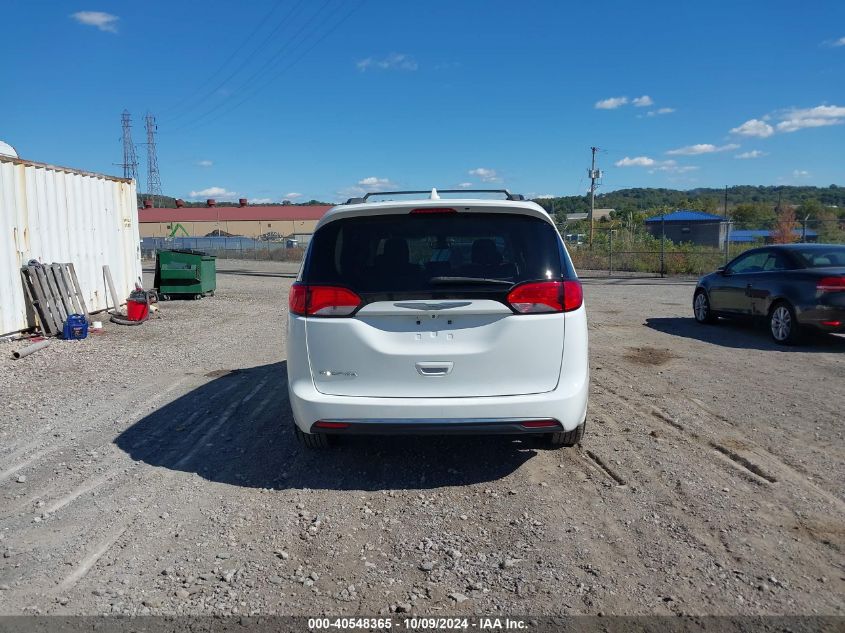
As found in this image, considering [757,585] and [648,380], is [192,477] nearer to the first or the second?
[757,585]

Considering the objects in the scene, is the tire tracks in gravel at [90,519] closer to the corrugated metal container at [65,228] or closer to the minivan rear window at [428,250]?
the minivan rear window at [428,250]

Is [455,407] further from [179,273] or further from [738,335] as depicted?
[179,273]

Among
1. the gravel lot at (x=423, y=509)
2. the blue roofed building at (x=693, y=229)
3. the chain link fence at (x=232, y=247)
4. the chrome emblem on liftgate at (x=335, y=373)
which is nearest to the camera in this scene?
the gravel lot at (x=423, y=509)

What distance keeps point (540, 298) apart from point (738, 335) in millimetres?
8285

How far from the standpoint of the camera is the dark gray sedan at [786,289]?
965cm

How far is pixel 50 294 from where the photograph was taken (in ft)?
39.3

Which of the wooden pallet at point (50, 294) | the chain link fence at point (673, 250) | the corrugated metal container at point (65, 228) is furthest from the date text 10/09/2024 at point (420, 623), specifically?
the chain link fence at point (673, 250)

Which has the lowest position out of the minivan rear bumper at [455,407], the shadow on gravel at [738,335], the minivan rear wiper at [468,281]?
the shadow on gravel at [738,335]

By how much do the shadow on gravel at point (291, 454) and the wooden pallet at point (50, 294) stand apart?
20.9 feet

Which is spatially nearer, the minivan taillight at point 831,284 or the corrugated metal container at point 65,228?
the minivan taillight at point 831,284

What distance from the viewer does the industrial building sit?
87625 millimetres

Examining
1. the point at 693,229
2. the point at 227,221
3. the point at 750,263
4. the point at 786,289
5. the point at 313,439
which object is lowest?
the point at 313,439

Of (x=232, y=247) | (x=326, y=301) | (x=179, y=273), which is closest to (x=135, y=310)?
(x=179, y=273)

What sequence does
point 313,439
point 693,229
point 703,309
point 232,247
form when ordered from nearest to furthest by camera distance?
point 313,439
point 703,309
point 693,229
point 232,247
